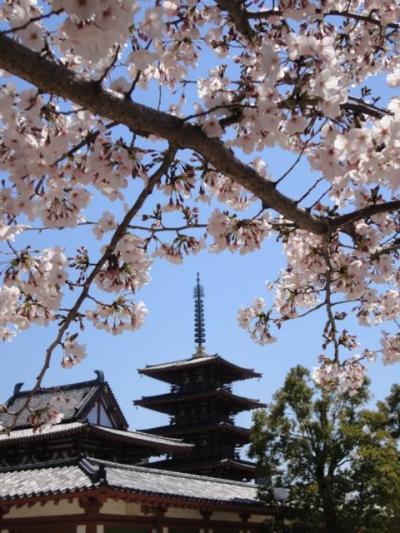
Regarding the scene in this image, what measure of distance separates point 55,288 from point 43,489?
8435 mm

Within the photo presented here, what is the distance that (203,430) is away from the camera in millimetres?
26719

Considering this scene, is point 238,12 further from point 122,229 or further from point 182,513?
point 182,513

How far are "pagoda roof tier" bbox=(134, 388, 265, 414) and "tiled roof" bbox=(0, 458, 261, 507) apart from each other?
9361 millimetres

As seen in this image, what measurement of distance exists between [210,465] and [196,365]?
484 centimetres

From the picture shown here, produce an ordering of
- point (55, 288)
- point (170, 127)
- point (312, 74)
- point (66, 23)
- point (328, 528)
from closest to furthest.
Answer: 1. point (66, 23)
2. point (170, 127)
3. point (312, 74)
4. point (55, 288)
5. point (328, 528)

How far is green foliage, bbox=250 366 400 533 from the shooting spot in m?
14.2

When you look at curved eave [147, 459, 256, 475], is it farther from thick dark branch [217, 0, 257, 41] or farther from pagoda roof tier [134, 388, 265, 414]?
thick dark branch [217, 0, 257, 41]

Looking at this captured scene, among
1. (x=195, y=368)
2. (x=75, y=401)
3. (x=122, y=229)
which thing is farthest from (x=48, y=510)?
(x=195, y=368)

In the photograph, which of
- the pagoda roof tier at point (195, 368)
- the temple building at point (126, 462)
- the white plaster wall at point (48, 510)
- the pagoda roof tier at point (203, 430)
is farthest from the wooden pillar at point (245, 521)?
the pagoda roof tier at point (195, 368)

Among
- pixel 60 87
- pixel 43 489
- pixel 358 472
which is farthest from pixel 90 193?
pixel 358 472

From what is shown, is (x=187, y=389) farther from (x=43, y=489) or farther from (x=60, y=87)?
Answer: (x=60, y=87)

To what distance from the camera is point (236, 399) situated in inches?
1118

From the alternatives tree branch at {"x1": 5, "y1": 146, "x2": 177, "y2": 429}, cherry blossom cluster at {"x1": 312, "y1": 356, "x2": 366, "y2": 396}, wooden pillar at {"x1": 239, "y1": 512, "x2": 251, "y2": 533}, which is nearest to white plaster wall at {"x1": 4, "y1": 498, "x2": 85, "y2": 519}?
wooden pillar at {"x1": 239, "y1": 512, "x2": 251, "y2": 533}

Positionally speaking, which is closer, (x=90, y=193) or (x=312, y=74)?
(x=312, y=74)
